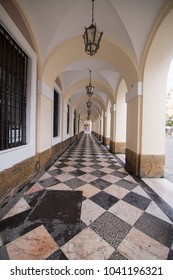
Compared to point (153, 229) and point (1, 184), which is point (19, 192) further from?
point (153, 229)

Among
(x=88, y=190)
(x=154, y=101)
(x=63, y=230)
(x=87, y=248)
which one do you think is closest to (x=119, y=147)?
(x=154, y=101)

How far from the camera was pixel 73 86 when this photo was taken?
799 cm

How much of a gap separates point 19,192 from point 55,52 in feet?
12.6

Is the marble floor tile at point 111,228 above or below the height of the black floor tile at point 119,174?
below

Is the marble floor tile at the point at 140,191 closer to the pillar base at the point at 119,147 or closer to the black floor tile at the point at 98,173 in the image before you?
the black floor tile at the point at 98,173

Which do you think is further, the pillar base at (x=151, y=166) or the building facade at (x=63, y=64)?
the pillar base at (x=151, y=166)

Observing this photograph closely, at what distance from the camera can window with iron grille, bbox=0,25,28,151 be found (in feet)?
8.38

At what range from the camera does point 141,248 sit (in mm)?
1505

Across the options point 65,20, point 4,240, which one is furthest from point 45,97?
point 4,240

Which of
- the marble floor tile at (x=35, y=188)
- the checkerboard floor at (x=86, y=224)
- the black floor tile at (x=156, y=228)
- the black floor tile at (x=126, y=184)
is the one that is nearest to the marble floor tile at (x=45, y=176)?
the marble floor tile at (x=35, y=188)

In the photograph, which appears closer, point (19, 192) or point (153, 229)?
point (153, 229)

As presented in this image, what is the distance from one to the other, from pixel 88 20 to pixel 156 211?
443cm

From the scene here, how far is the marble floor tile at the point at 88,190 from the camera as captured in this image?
2768mm

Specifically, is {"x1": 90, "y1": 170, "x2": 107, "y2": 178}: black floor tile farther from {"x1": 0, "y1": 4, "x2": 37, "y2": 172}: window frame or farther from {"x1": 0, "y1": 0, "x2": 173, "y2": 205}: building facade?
{"x1": 0, "y1": 4, "x2": 37, "y2": 172}: window frame
